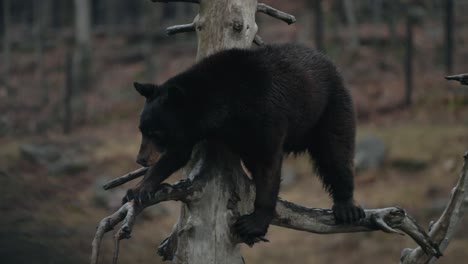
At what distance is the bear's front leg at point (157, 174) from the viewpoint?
5.63 meters

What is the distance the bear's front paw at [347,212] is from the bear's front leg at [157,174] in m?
1.36

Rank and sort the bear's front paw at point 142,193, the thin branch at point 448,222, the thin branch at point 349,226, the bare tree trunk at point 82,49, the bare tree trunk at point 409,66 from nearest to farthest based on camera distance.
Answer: the bear's front paw at point 142,193, the thin branch at point 349,226, the thin branch at point 448,222, the bare tree trunk at point 409,66, the bare tree trunk at point 82,49

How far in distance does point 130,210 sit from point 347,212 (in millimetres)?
2003

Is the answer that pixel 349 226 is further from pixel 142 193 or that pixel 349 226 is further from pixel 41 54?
pixel 41 54

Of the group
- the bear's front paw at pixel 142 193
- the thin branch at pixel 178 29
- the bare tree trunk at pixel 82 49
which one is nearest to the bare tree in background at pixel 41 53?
the bare tree trunk at pixel 82 49

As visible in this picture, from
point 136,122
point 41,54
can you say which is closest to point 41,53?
point 41,54

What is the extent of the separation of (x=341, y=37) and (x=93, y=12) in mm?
14827

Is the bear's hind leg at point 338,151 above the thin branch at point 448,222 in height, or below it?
above

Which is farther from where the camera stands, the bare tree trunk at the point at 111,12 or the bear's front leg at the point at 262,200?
the bare tree trunk at the point at 111,12

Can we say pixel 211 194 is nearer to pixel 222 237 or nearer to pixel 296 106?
pixel 222 237

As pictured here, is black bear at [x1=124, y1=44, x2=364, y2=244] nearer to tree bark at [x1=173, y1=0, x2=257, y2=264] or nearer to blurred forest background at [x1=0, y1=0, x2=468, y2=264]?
tree bark at [x1=173, y1=0, x2=257, y2=264]

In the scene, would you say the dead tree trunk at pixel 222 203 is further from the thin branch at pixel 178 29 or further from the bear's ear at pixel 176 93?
the bear's ear at pixel 176 93

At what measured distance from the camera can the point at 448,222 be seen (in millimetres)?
6809

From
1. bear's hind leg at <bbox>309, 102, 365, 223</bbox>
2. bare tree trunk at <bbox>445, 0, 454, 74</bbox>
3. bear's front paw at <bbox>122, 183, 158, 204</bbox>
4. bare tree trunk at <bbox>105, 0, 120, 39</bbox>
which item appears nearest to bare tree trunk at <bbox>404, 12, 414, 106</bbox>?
bare tree trunk at <bbox>445, 0, 454, 74</bbox>
